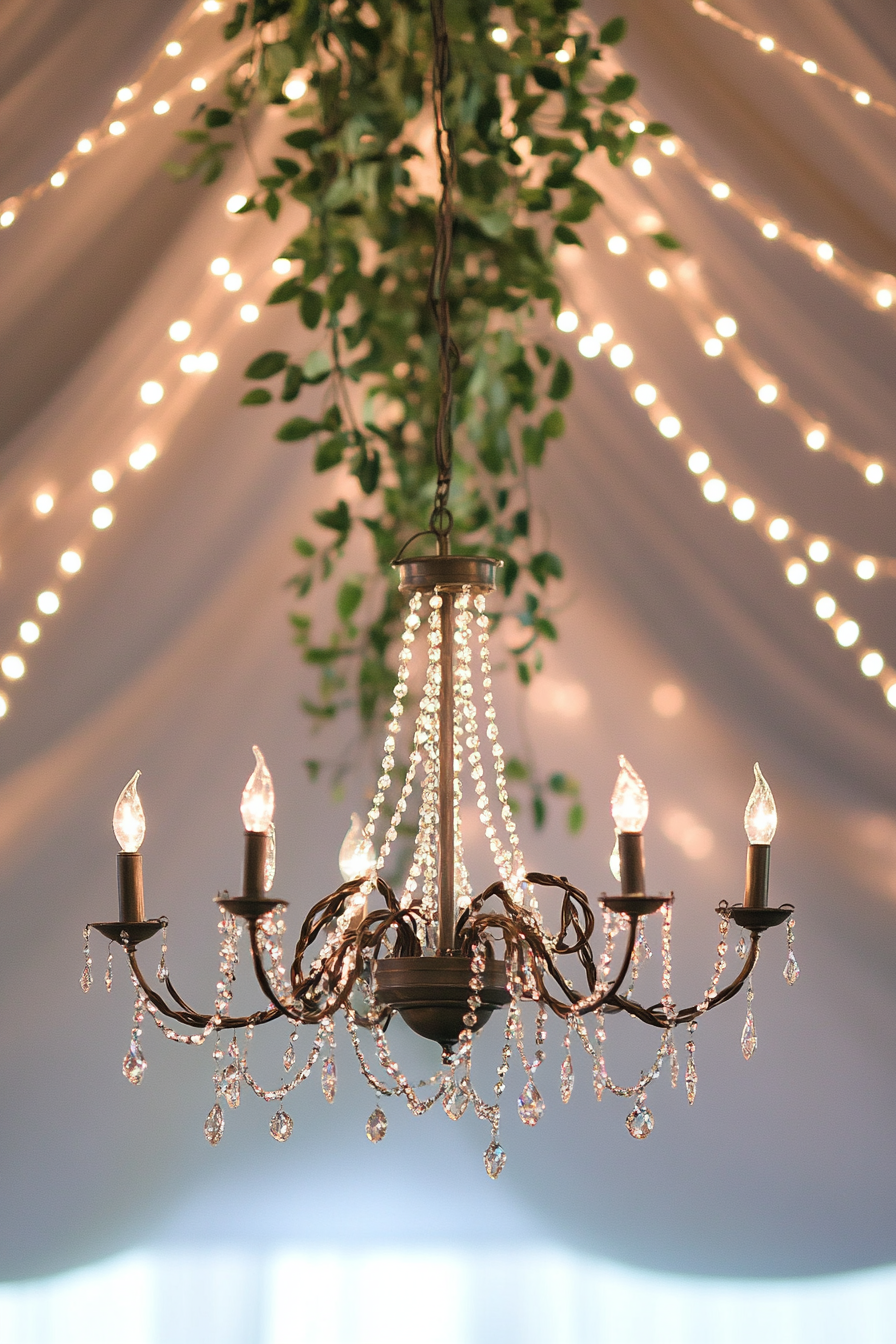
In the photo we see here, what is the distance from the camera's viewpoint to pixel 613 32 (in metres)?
1.98

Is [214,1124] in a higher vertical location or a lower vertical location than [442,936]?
lower

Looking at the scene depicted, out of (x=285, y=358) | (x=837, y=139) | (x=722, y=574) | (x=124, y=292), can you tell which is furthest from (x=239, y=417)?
(x=837, y=139)

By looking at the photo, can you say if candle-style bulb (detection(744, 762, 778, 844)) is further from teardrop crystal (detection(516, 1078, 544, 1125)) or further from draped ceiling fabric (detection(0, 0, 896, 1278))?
draped ceiling fabric (detection(0, 0, 896, 1278))

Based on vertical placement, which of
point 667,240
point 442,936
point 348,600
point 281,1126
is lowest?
point 281,1126

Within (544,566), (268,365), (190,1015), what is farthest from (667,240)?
(190,1015)

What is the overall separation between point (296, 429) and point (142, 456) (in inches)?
8.8

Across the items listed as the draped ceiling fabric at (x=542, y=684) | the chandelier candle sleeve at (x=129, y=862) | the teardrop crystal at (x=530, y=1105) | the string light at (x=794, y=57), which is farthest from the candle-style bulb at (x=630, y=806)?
the string light at (x=794, y=57)

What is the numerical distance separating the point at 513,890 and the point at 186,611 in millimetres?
965

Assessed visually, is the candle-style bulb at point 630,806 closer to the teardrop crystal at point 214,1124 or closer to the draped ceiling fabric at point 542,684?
the teardrop crystal at point 214,1124

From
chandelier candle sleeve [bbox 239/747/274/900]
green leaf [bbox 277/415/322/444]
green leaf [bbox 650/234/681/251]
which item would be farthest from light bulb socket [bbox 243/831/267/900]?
green leaf [bbox 650/234/681/251]

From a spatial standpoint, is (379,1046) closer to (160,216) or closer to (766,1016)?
(766,1016)

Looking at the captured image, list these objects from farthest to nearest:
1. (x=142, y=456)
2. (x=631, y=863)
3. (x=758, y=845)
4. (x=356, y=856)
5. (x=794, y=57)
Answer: (x=142, y=456)
(x=794, y=57)
(x=356, y=856)
(x=758, y=845)
(x=631, y=863)

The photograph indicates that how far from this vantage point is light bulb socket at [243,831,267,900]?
102 cm

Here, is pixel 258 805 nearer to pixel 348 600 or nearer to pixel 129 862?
pixel 129 862
